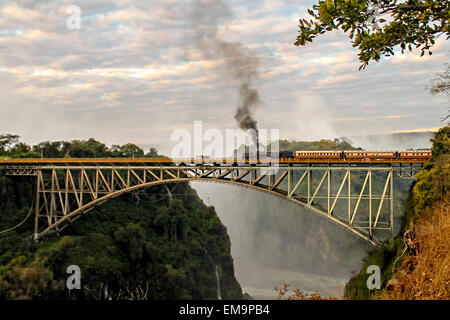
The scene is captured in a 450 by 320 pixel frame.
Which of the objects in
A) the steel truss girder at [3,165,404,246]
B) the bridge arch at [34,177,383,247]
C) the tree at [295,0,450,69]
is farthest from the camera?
the bridge arch at [34,177,383,247]

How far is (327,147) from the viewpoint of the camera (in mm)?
103250

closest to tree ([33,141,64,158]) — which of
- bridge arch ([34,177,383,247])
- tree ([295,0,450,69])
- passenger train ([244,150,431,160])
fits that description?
bridge arch ([34,177,383,247])

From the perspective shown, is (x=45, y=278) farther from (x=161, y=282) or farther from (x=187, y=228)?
(x=187, y=228)

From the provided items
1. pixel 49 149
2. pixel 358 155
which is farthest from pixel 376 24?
pixel 49 149

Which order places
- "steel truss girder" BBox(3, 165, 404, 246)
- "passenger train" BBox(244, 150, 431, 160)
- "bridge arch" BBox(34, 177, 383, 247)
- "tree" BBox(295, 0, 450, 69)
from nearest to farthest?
1. "tree" BBox(295, 0, 450, 69)
2. "steel truss girder" BBox(3, 165, 404, 246)
3. "bridge arch" BBox(34, 177, 383, 247)
4. "passenger train" BBox(244, 150, 431, 160)

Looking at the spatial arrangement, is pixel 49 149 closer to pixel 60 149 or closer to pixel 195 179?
pixel 60 149

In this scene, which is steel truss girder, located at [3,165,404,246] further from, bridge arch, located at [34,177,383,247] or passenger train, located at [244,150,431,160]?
passenger train, located at [244,150,431,160]

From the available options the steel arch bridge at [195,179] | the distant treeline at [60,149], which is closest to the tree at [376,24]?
the steel arch bridge at [195,179]

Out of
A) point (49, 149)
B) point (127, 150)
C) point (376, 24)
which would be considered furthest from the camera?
point (127, 150)

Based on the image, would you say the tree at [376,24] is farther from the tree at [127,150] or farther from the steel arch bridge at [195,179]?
the tree at [127,150]

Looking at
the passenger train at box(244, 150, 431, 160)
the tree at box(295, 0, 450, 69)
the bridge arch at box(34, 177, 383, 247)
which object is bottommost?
the bridge arch at box(34, 177, 383, 247)

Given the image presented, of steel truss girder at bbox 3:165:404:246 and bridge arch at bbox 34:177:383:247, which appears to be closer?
steel truss girder at bbox 3:165:404:246
